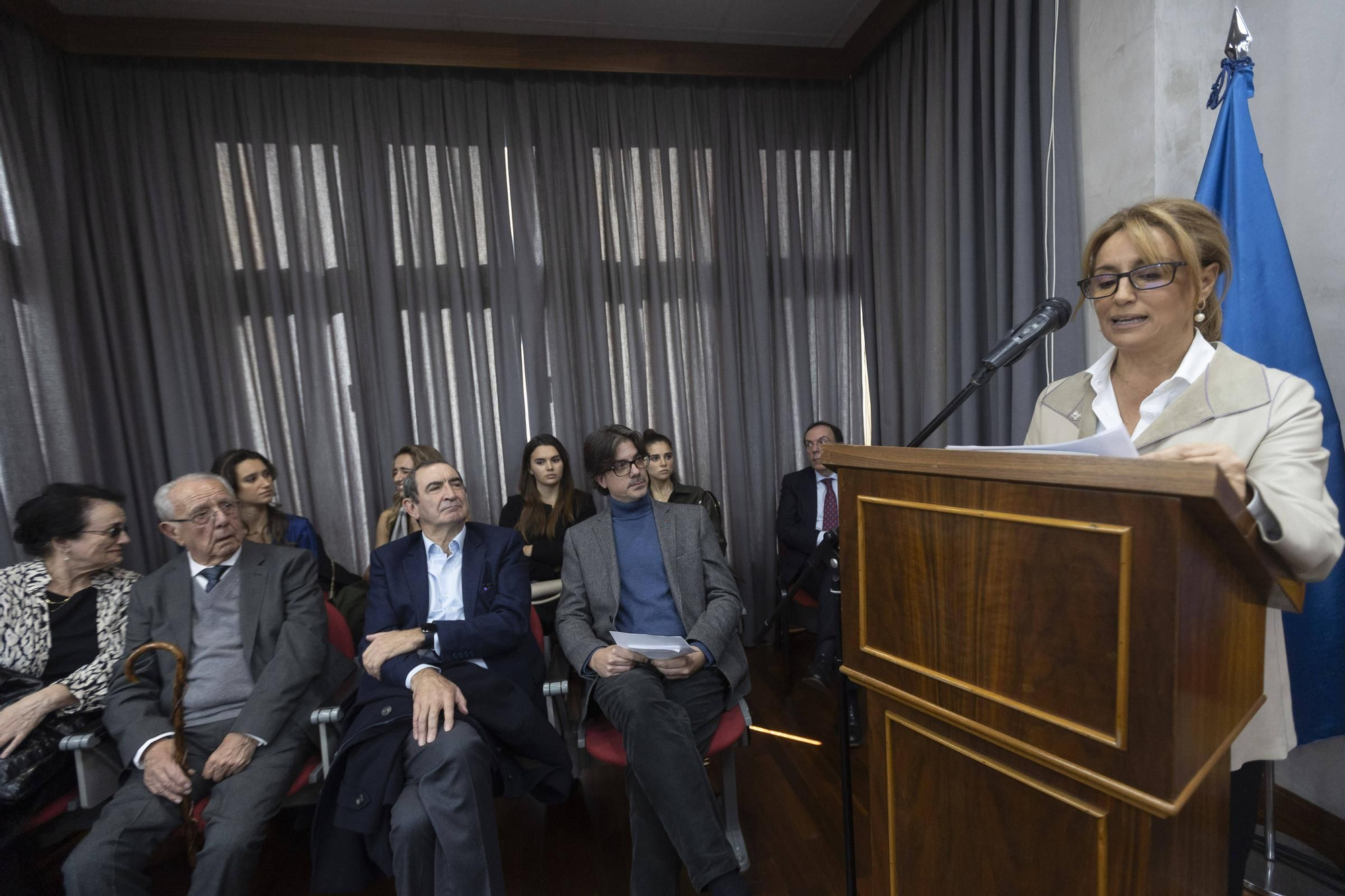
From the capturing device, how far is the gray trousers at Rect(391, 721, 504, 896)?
164cm

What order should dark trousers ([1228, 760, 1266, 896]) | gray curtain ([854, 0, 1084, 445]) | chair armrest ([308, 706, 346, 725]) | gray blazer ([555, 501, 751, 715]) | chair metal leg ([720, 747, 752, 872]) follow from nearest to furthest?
dark trousers ([1228, 760, 1266, 896]) → chair armrest ([308, 706, 346, 725]) → chair metal leg ([720, 747, 752, 872]) → gray blazer ([555, 501, 751, 715]) → gray curtain ([854, 0, 1084, 445])

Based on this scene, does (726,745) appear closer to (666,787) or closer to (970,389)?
(666,787)

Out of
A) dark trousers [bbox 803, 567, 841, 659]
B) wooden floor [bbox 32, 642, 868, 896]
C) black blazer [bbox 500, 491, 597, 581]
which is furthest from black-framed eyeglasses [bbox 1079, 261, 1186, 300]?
black blazer [bbox 500, 491, 597, 581]

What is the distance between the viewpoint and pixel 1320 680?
1.66 m

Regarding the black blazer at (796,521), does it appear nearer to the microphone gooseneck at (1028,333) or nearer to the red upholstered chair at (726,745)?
the red upholstered chair at (726,745)

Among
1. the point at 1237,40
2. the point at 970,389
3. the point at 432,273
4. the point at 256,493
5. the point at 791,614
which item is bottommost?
the point at 791,614

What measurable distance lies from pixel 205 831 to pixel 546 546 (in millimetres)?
1649

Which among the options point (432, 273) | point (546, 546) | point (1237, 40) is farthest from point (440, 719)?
point (1237, 40)

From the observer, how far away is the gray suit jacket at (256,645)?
72.0 inches

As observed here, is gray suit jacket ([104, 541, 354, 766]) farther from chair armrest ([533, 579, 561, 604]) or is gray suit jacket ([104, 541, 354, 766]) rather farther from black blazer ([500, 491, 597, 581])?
black blazer ([500, 491, 597, 581])

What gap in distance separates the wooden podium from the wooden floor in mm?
1004

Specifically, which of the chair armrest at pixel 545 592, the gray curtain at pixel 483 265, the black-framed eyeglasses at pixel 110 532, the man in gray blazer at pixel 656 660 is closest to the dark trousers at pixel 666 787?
the man in gray blazer at pixel 656 660

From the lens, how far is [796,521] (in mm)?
3350

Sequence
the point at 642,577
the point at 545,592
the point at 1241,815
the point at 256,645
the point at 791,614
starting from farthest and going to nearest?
the point at 791,614 < the point at 545,592 < the point at 642,577 < the point at 256,645 < the point at 1241,815
